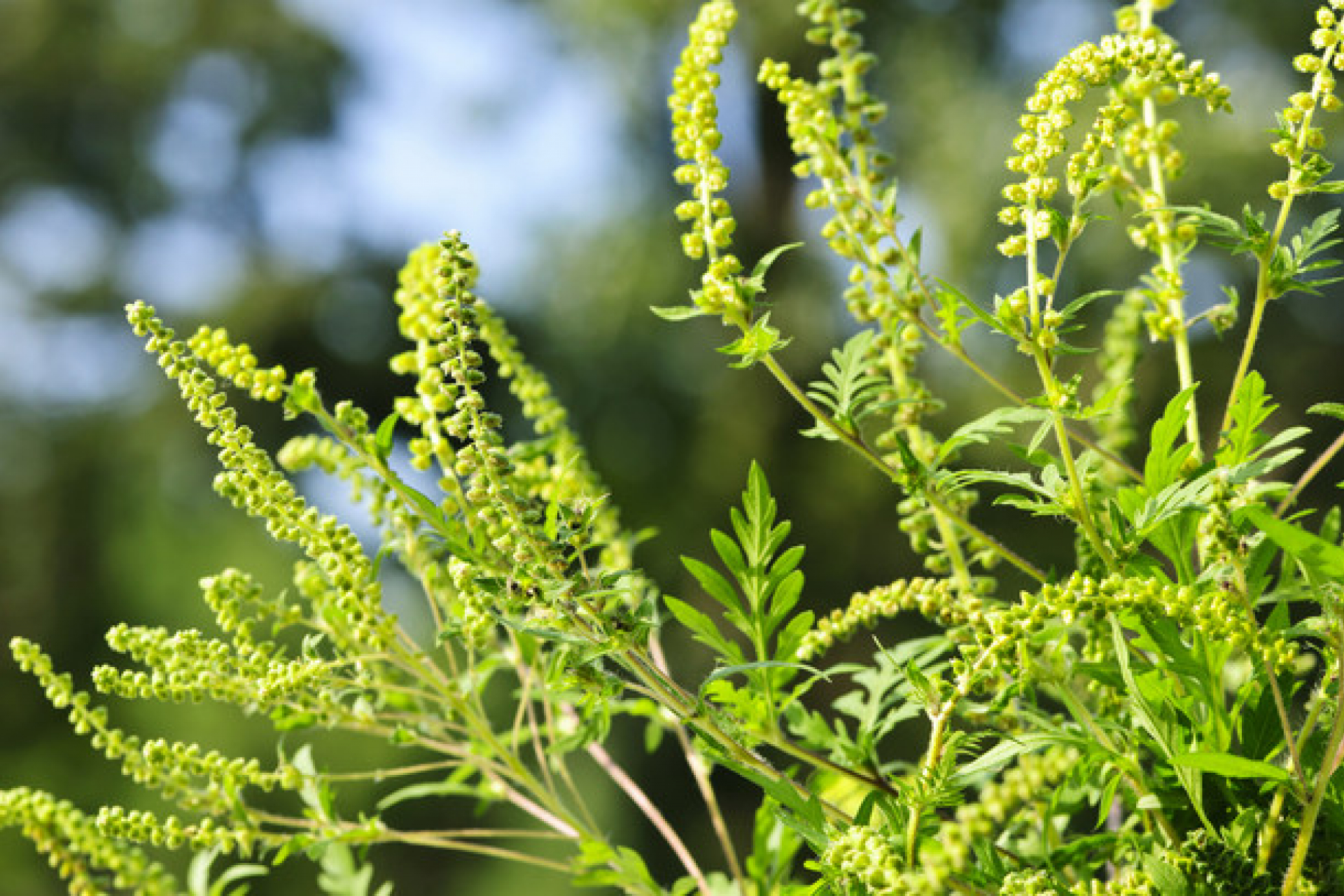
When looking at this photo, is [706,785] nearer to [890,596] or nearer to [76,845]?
[890,596]

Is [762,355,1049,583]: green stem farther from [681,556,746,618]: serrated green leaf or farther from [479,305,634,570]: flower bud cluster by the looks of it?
[479,305,634,570]: flower bud cluster

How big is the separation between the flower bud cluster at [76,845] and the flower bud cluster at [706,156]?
32cm

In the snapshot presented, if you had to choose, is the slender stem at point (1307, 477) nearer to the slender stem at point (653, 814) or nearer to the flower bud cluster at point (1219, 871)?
the flower bud cluster at point (1219, 871)

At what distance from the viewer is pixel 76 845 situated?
496 millimetres

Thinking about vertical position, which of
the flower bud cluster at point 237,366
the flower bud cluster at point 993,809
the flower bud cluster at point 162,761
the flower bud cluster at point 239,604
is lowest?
the flower bud cluster at point 993,809

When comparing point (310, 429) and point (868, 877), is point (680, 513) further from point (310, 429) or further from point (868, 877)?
point (868, 877)

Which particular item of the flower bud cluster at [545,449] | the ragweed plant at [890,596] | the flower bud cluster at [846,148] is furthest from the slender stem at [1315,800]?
the flower bud cluster at [545,449]

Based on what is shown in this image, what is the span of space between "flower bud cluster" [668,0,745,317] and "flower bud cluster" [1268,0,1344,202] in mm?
200

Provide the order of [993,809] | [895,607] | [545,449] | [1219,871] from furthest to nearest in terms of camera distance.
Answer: [545,449] → [895,607] → [1219,871] → [993,809]

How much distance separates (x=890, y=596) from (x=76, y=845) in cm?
34

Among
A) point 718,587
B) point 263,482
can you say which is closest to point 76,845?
point 263,482

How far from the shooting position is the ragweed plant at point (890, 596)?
16.3 inches

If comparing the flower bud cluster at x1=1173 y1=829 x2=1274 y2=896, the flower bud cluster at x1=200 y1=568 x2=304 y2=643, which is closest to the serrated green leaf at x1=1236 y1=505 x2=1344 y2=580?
the flower bud cluster at x1=1173 y1=829 x2=1274 y2=896

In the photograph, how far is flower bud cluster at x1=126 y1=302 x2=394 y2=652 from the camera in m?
0.48
